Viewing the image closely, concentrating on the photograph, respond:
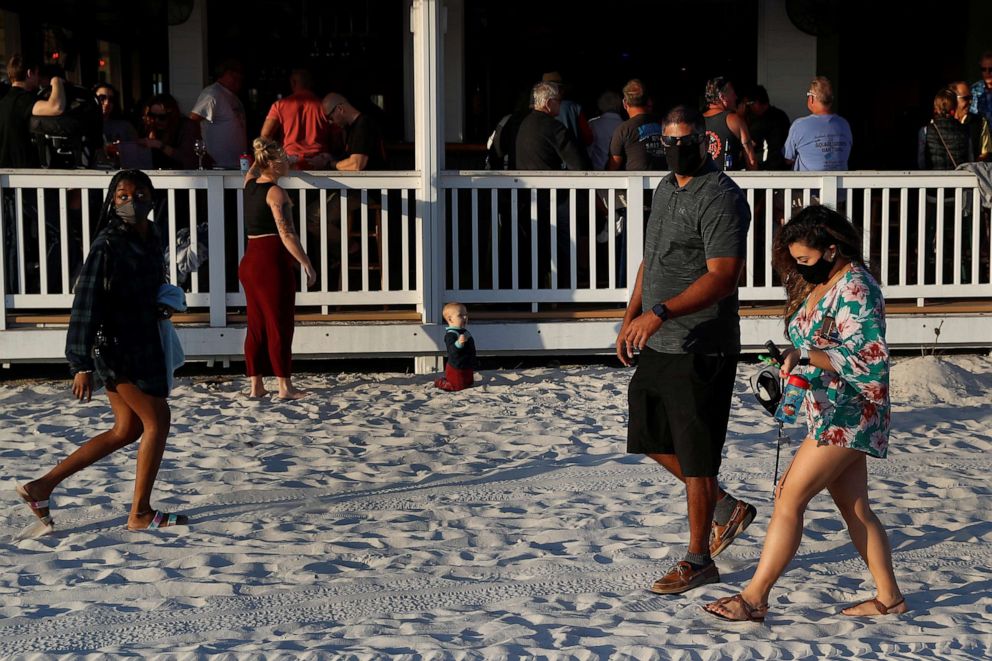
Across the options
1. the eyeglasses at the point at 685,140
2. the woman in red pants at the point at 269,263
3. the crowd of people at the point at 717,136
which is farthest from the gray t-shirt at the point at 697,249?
the crowd of people at the point at 717,136

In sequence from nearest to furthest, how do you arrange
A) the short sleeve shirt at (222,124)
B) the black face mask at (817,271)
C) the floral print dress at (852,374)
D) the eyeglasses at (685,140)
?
the floral print dress at (852,374)
the black face mask at (817,271)
the eyeglasses at (685,140)
the short sleeve shirt at (222,124)

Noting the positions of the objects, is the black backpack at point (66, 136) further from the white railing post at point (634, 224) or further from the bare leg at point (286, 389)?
the white railing post at point (634, 224)

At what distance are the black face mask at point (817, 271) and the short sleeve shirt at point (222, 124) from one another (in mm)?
7025

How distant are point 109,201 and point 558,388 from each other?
166 inches

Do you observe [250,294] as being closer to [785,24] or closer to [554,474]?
[554,474]

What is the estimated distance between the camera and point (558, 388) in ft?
31.7

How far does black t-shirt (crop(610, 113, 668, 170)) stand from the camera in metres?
10.4

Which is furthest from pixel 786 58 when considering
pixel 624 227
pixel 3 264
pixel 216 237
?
pixel 3 264

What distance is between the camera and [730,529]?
577 centimetres

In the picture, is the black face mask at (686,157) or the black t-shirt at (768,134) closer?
the black face mask at (686,157)

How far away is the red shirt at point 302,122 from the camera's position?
10.5 m

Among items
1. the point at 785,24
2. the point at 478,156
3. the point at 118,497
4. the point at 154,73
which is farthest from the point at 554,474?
the point at 154,73

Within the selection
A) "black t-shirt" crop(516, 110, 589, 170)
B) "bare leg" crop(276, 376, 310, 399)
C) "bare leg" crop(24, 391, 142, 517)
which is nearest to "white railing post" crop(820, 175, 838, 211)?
"black t-shirt" crop(516, 110, 589, 170)

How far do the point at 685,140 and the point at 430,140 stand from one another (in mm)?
4798
